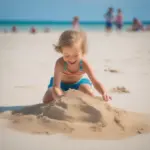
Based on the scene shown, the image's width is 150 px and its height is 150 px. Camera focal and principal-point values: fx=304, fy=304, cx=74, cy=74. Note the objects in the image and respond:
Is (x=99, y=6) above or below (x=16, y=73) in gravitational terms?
above

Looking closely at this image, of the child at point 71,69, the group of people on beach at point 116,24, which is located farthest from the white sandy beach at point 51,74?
the group of people on beach at point 116,24

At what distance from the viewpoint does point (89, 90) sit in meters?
1.35

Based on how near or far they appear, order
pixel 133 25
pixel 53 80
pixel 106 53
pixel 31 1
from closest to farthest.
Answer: pixel 53 80 < pixel 31 1 < pixel 106 53 < pixel 133 25

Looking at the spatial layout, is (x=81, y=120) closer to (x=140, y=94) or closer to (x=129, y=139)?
(x=129, y=139)

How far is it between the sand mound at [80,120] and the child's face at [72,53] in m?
0.15

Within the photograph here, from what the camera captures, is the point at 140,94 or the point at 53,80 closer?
the point at 53,80

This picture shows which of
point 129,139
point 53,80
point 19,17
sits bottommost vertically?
point 129,139

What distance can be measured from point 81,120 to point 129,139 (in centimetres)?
19

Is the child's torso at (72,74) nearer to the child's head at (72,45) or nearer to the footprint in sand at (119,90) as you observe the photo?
the child's head at (72,45)

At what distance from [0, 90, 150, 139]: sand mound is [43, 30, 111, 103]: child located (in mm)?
105

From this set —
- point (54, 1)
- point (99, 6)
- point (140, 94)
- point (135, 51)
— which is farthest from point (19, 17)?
point (135, 51)

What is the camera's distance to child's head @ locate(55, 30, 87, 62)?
4.03ft

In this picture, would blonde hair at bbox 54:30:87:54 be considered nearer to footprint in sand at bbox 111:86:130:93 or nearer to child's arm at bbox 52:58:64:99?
Result: child's arm at bbox 52:58:64:99

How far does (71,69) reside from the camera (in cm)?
137
